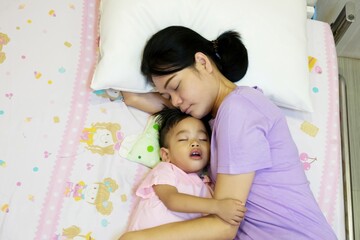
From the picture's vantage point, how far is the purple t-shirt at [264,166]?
3.31 ft

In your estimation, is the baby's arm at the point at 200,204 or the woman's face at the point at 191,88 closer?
the baby's arm at the point at 200,204

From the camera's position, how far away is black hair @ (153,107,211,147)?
4.12ft

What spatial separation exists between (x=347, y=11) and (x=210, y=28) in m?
0.62

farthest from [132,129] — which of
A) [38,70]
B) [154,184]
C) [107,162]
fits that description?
[38,70]

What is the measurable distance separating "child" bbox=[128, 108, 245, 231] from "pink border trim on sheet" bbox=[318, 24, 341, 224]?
1.34ft

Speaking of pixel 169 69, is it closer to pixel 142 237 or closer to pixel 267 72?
pixel 267 72

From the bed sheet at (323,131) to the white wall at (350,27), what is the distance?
35 centimetres

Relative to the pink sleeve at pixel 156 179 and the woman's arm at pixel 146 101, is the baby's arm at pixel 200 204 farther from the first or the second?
the woman's arm at pixel 146 101

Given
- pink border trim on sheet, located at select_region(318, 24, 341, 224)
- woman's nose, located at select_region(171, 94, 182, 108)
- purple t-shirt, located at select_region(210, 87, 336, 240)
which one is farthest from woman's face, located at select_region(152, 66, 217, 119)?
pink border trim on sheet, located at select_region(318, 24, 341, 224)

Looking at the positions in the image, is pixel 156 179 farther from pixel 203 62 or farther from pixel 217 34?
pixel 217 34

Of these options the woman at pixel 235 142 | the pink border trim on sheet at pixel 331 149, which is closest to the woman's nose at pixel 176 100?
the woman at pixel 235 142

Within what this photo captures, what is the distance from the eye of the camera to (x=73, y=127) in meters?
1.30

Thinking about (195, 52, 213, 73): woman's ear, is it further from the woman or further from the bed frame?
the bed frame

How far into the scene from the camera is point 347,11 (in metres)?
1.51
